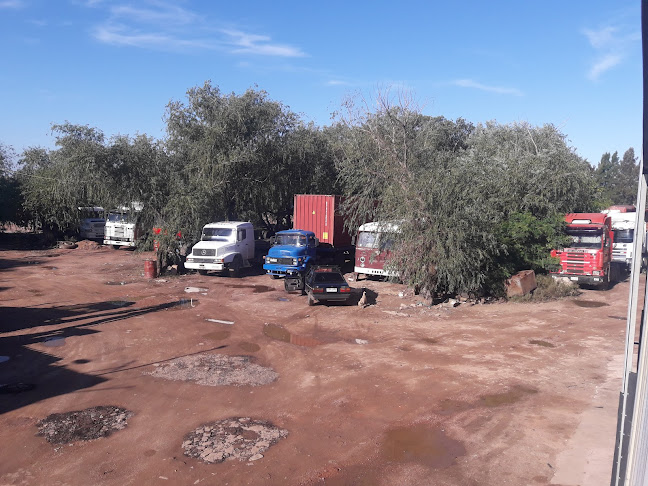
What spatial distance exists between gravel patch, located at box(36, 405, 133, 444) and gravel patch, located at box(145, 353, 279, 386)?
175 cm

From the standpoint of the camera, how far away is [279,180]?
3111 centimetres

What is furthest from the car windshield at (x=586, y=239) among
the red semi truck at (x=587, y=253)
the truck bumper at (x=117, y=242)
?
the truck bumper at (x=117, y=242)

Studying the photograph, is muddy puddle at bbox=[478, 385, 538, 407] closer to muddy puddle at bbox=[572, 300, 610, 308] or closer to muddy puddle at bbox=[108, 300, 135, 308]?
muddy puddle at bbox=[572, 300, 610, 308]

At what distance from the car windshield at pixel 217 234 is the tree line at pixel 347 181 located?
125cm

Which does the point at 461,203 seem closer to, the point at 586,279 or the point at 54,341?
the point at 586,279

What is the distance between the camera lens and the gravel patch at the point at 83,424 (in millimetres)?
7020

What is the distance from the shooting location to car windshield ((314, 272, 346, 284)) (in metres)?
16.4

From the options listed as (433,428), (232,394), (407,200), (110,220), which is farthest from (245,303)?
(110,220)

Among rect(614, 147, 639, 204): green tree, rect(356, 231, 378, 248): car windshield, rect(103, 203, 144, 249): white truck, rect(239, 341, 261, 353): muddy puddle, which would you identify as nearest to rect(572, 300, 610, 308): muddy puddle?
rect(356, 231, 378, 248): car windshield

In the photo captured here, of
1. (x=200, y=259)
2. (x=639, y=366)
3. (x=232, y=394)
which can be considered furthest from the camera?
(x=200, y=259)

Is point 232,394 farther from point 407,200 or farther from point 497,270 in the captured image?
point 497,270

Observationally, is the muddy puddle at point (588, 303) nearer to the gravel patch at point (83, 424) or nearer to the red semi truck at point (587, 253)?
the red semi truck at point (587, 253)

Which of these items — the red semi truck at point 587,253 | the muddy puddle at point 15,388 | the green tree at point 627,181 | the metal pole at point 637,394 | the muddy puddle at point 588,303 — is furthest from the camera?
the green tree at point 627,181

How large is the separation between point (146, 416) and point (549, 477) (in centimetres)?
583
